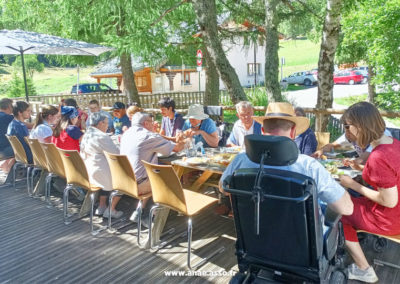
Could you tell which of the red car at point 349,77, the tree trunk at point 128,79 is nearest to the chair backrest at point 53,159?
the tree trunk at point 128,79

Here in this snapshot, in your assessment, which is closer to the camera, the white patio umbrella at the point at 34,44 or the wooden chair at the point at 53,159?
the wooden chair at the point at 53,159

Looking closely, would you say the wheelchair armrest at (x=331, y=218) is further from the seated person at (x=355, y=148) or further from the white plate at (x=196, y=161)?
the white plate at (x=196, y=161)

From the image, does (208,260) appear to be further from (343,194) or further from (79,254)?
(343,194)

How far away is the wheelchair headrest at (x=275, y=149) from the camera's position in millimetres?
1798

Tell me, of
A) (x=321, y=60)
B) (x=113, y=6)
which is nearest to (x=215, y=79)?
(x=113, y=6)

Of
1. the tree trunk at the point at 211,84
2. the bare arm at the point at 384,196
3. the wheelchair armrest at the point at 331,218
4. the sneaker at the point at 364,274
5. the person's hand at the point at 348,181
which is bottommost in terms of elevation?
the sneaker at the point at 364,274

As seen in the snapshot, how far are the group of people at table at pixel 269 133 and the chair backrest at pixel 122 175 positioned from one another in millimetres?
149

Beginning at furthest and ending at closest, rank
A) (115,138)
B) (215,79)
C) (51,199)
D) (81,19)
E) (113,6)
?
(215,79) < (81,19) < (113,6) < (115,138) < (51,199)

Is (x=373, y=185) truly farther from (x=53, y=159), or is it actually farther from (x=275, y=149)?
(x=53, y=159)

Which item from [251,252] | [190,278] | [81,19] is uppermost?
[81,19]

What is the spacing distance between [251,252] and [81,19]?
35.5ft

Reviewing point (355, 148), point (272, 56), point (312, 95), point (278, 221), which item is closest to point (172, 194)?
point (278, 221)

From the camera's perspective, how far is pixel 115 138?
5809mm

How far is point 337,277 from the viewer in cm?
251
